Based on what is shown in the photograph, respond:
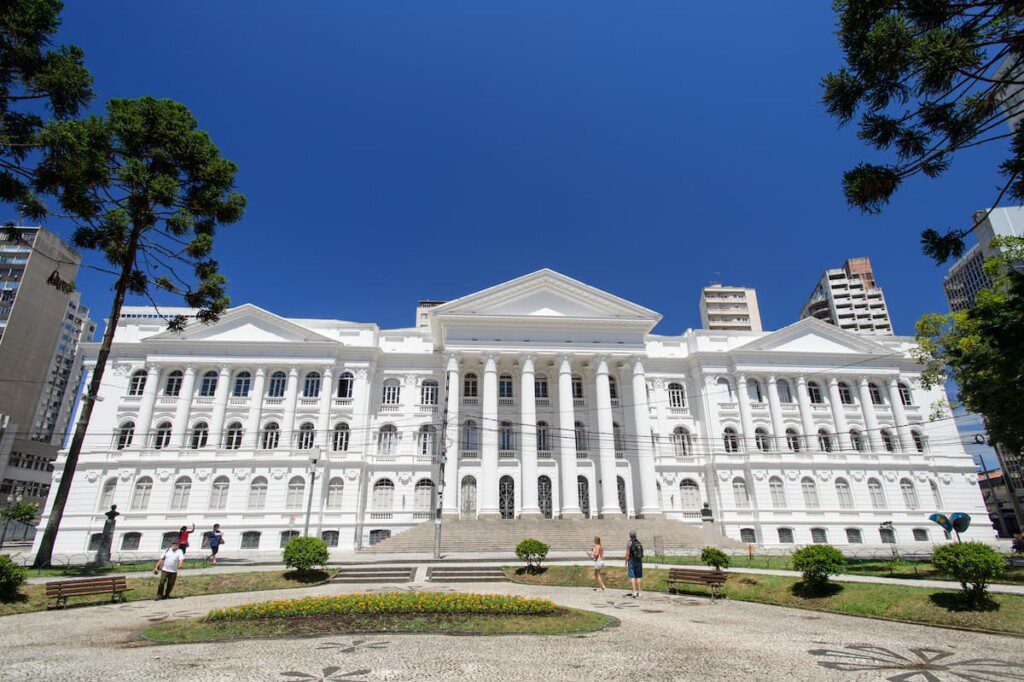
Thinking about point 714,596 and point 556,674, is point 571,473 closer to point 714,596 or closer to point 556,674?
point 714,596

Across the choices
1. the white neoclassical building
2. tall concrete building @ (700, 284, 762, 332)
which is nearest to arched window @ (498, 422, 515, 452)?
the white neoclassical building

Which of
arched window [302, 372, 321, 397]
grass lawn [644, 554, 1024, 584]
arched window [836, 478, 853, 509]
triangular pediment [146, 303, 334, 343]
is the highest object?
triangular pediment [146, 303, 334, 343]

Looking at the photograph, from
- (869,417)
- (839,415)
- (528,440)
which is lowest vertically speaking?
(528,440)

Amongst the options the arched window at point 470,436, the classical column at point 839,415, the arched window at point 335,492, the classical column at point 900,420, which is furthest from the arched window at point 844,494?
the arched window at point 335,492

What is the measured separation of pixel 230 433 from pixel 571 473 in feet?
71.4

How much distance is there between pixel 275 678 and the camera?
21.2 ft

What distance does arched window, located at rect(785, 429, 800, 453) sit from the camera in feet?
118

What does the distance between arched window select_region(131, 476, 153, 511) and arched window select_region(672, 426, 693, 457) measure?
33.0 metres

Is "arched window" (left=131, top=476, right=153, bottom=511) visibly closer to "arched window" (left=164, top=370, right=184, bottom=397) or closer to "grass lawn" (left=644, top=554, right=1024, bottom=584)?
"arched window" (left=164, top=370, right=184, bottom=397)

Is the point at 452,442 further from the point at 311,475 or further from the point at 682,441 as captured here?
the point at 682,441

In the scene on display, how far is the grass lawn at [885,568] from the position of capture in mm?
14914

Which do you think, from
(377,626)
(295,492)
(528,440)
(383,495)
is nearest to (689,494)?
(528,440)

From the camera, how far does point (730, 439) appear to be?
36.2m

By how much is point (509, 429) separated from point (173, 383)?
22.1 m
